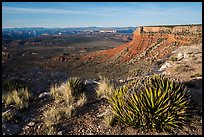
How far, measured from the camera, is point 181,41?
1545 inches

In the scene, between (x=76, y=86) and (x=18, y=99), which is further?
(x=76, y=86)

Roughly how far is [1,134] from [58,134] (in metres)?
1.65

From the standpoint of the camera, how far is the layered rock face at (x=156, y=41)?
37806 millimetres

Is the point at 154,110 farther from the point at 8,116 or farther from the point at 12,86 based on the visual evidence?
the point at 12,86

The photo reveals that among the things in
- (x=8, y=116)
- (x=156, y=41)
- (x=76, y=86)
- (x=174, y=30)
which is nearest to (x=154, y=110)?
(x=76, y=86)

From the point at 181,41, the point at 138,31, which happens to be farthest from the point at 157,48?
the point at 138,31

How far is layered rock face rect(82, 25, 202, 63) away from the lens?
124ft

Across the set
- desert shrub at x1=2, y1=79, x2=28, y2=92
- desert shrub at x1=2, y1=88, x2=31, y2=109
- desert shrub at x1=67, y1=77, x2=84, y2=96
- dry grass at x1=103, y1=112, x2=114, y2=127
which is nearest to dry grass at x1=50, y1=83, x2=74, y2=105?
desert shrub at x1=67, y1=77, x2=84, y2=96

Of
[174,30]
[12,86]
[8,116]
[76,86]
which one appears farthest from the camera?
[174,30]

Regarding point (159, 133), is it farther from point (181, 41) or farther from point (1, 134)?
point (181, 41)

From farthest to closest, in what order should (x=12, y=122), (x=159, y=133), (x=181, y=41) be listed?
1. (x=181, y=41)
2. (x=12, y=122)
3. (x=159, y=133)

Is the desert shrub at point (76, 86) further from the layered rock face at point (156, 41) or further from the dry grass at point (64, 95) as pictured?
the layered rock face at point (156, 41)

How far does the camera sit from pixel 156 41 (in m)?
45.4

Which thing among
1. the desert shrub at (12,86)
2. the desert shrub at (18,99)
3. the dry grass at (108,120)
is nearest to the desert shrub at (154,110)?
the dry grass at (108,120)
